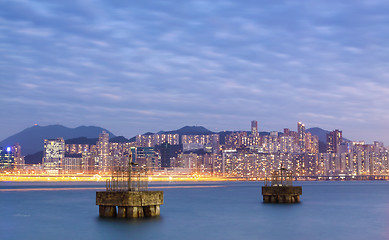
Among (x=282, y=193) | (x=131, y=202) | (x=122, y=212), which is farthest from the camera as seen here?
(x=282, y=193)

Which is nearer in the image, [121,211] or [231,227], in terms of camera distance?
[121,211]

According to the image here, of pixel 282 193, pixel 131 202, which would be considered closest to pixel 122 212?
pixel 131 202

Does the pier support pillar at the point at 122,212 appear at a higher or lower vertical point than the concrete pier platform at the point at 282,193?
higher

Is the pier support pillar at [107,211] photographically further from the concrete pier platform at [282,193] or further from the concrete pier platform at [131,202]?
the concrete pier platform at [282,193]

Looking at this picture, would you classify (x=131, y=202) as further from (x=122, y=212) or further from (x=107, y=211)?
(x=107, y=211)

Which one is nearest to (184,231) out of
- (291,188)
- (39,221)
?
(39,221)

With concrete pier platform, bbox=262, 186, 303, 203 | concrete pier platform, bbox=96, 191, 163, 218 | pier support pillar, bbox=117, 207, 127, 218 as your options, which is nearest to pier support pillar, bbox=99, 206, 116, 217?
concrete pier platform, bbox=96, 191, 163, 218

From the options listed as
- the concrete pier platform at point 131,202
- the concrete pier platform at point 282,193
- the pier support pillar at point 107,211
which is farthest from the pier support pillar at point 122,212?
the concrete pier platform at point 282,193

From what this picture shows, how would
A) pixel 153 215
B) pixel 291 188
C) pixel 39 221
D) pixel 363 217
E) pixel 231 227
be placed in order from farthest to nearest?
pixel 291 188 → pixel 363 217 → pixel 39 221 → pixel 231 227 → pixel 153 215

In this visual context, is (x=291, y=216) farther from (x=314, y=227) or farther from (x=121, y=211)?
(x=121, y=211)
